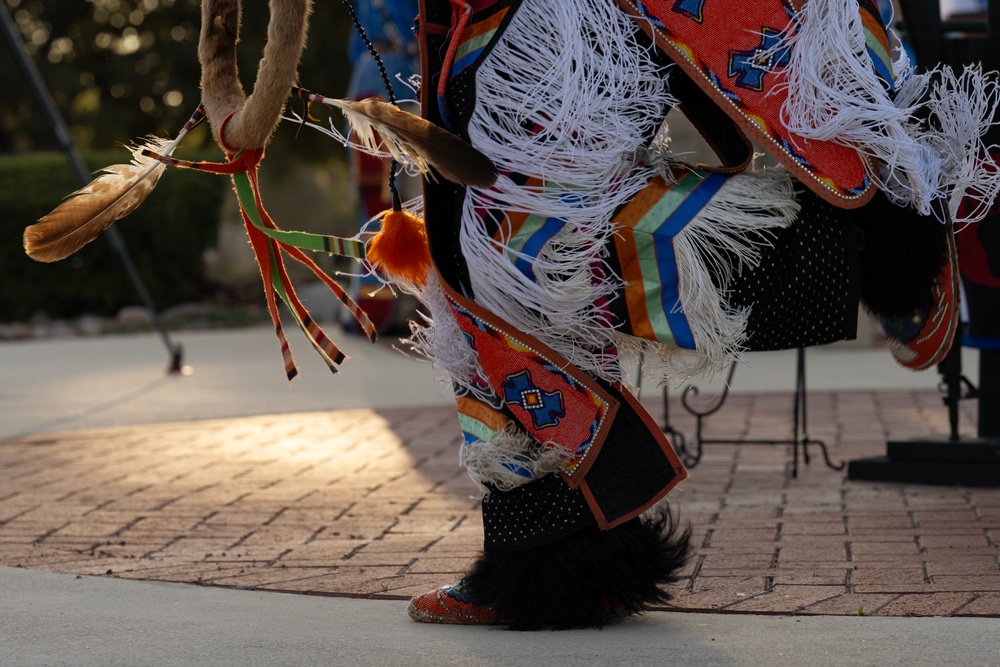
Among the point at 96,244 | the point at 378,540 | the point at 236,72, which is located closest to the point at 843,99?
the point at 236,72

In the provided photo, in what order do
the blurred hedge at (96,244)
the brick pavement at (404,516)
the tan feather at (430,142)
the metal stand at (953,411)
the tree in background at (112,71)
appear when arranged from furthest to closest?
the tree in background at (112,71) → the blurred hedge at (96,244) → the metal stand at (953,411) → the brick pavement at (404,516) → the tan feather at (430,142)

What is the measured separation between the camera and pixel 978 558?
9.92 ft

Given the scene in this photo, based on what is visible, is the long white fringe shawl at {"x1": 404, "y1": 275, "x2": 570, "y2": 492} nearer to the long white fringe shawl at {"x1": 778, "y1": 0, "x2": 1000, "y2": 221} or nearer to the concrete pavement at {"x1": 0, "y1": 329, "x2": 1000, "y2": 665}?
the concrete pavement at {"x1": 0, "y1": 329, "x2": 1000, "y2": 665}

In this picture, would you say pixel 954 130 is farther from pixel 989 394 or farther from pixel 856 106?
pixel 989 394

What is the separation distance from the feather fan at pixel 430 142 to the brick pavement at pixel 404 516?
3.46 feet

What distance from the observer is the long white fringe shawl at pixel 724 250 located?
2.27m

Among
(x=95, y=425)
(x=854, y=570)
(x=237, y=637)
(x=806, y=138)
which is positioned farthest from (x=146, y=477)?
(x=806, y=138)

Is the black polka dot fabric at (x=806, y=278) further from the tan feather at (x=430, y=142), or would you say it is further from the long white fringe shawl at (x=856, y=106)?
the tan feather at (x=430, y=142)

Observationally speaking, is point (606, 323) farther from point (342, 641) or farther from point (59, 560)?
point (59, 560)

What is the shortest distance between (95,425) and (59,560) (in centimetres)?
293

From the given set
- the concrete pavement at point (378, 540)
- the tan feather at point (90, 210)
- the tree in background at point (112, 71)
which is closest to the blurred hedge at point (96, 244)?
the tree in background at point (112, 71)

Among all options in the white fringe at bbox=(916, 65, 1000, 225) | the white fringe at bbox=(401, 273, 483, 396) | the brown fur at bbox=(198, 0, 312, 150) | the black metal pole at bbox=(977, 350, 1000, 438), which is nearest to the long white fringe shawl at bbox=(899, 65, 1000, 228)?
the white fringe at bbox=(916, 65, 1000, 225)

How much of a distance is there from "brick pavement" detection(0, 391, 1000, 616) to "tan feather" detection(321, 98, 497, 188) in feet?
3.45

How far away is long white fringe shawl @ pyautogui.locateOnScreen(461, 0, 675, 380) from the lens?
2264 millimetres
